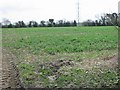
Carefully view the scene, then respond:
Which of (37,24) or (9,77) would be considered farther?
(37,24)

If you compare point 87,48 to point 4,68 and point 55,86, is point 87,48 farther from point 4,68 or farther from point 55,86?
point 55,86

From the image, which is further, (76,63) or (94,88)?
(76,63)

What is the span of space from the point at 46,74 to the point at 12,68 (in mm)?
2298

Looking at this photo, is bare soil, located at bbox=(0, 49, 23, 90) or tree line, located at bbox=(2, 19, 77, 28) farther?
tree line, located at bbox=(2, 19, 77, 28)

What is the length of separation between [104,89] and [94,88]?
0.22m

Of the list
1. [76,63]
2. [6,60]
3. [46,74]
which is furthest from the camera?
[6,60]

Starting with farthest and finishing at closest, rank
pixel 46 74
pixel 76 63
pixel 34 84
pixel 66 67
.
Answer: pixel 76 63 < pixel 66 67 < pixel 46 74 < pixel 34 84

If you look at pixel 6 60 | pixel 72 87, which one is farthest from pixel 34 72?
pixel 6 60

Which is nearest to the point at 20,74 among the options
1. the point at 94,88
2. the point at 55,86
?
the point at 55,86

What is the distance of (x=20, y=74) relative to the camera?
33.3 feet

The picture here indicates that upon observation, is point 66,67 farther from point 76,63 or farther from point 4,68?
point 4,68

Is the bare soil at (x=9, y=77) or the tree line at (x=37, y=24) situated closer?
the bare soil at (x=9, y=77)

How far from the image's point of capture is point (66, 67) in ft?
34.6

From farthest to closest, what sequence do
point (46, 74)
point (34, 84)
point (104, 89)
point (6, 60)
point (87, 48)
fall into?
point (87, 48) → point (6, 60) → point (46, 74) → point (34, 84) → point (104, 89)
